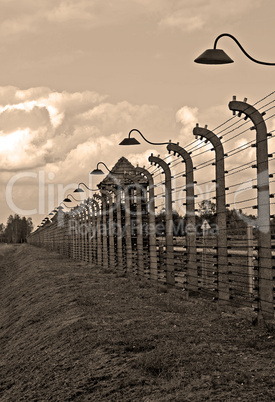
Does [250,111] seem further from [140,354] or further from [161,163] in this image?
[161,163]

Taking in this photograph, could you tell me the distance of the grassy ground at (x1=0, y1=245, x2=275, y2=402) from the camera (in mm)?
6145

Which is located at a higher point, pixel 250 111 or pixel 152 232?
pixel 250 111

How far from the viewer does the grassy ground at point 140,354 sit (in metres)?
6.14

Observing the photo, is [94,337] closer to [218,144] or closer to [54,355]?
[54,355]

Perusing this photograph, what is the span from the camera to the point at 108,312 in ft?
36.0

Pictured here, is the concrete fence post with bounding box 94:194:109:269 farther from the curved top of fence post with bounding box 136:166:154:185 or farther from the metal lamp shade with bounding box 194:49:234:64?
the metal lamp shade with bounding box 194:49:234:64

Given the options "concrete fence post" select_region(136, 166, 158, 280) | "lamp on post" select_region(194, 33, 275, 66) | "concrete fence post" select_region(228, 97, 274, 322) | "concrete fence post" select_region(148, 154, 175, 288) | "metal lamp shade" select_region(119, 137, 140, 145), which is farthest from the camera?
"metal lamp shade" select_region(119, 137, 140, 145)

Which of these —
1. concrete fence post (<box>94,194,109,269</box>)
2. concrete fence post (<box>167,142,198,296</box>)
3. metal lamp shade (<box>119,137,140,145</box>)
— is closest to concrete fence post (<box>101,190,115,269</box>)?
concrete fence post (<box>94,194,109,269</box>)

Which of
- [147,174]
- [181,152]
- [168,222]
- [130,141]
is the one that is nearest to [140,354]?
[181,152]

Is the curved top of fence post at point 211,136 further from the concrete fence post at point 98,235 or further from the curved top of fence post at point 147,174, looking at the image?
the concrete fence post at point 98,235

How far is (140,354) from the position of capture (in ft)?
24.6

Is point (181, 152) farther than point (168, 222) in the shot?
No

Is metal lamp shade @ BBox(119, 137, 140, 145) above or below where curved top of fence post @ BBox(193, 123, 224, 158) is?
above

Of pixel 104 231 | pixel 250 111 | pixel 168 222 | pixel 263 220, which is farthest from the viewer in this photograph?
pixel 104 231
